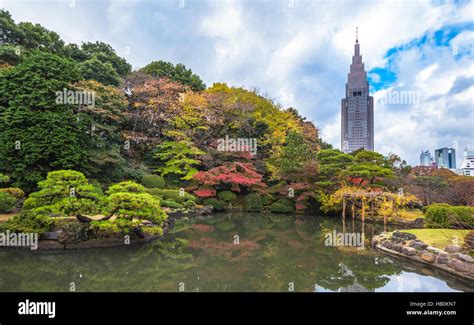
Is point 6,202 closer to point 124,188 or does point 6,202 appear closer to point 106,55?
point 124,188

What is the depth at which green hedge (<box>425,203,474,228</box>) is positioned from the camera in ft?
25.4

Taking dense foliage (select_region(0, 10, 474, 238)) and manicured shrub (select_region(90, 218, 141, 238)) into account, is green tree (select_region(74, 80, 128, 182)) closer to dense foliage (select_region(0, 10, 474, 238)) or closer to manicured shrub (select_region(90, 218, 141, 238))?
dense foliage (select_region(0, 10, 474, 238))

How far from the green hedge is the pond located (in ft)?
9.41

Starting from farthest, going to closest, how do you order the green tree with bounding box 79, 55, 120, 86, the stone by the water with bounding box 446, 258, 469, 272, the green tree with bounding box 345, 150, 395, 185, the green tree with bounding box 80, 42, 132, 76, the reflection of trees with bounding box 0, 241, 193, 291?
the green tree with bounding box 80, 42, 132, 76 < the green tree with bounding box 79, 55, 120, 86 < the green tree with bounding box 345, 150, 395, 185 < the stone by the water with bounding box 446, 258, 469, 272 < the reflection of trees with bounding box 0, 241, 193, 291

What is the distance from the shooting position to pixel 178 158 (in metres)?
15.4

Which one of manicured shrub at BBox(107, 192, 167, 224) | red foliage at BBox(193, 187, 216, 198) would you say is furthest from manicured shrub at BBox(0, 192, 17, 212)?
red foliage at BBox(193, 187, 216, 198)

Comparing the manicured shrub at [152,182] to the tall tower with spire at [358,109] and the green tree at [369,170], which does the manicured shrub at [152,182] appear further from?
the tall tower with spire at [358,109]

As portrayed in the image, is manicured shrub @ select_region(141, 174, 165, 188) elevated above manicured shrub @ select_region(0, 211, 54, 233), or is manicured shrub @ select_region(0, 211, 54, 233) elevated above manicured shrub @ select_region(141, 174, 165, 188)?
manicured shrub @ select_region(141, 174, 165, 188)

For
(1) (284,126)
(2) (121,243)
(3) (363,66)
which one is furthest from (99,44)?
(3) (363,66)

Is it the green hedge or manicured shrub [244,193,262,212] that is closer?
the green hedge

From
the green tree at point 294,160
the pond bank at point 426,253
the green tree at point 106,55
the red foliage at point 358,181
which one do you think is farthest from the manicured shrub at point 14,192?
the red foliage at point 358,181

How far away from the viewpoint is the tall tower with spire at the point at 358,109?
3322 centimetres

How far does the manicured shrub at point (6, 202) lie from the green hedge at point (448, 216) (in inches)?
512
